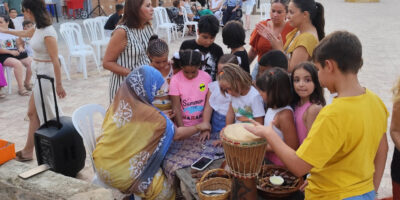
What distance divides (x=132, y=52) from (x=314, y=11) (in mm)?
1741

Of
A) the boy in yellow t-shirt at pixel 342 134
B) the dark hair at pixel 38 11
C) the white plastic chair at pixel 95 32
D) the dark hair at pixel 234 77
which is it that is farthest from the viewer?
the white plastic chair at pixel 95 32

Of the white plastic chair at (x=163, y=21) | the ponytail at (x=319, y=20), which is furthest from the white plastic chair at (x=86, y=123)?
the white plastic chair at (x=163, y=21)

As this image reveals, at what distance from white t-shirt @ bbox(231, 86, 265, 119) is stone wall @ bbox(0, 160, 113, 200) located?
1.24 metres

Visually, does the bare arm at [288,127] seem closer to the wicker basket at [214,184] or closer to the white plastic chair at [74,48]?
the wicker basket at [214,184]

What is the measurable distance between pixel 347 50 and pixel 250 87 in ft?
4.18

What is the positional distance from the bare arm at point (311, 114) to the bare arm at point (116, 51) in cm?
173

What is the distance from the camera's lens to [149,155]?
2740mm

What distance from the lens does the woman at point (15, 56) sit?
6.75m

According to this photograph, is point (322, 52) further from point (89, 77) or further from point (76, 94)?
point (89, 77)

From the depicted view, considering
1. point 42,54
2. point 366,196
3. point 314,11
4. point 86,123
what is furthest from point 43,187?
point 314,11

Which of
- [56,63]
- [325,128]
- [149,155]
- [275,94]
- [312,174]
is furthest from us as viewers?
[56,63]

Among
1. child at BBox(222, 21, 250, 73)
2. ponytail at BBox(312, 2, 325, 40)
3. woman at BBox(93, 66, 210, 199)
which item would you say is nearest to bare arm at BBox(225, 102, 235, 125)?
woman at BBox(93, 66, 210, 199)

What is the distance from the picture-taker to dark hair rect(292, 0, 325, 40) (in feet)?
10.2

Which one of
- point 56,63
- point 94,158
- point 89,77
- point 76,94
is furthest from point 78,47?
point 94,158
